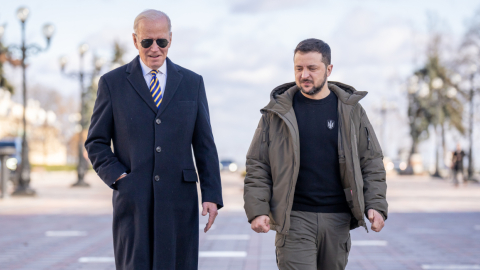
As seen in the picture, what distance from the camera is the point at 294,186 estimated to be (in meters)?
3.83

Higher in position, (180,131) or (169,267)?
(180,131)

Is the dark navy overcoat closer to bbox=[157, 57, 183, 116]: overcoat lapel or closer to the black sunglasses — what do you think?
bbox=[157, 57, 183, 116]: overcoat lapel

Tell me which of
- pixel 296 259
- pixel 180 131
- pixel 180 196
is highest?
pixel 180 131

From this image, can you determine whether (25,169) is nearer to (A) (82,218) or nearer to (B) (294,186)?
(A) (82,218)

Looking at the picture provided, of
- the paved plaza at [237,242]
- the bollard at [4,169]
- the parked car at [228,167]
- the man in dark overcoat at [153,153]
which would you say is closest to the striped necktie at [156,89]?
the man in dark overcoat at [153,153]

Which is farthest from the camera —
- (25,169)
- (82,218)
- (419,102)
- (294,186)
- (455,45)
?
(419,102)

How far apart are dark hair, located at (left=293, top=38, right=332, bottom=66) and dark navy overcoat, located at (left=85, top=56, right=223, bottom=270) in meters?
0.81

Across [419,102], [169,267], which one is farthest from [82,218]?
[419,102]

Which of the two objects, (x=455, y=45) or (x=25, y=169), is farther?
(x=455, y=45)

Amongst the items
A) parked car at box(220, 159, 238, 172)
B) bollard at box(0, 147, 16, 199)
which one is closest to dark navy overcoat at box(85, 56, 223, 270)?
bollard at box(0, 147, 16, 199)

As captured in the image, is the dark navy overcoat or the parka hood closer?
the dark navy overcoat

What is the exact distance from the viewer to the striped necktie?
3554mm

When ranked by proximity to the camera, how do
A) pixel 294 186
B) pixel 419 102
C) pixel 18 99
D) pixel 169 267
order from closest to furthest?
pixel 169 267 < pixel 294 186 < pixel 419 102 < pixel 18 99

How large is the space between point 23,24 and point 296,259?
61.3 feet
